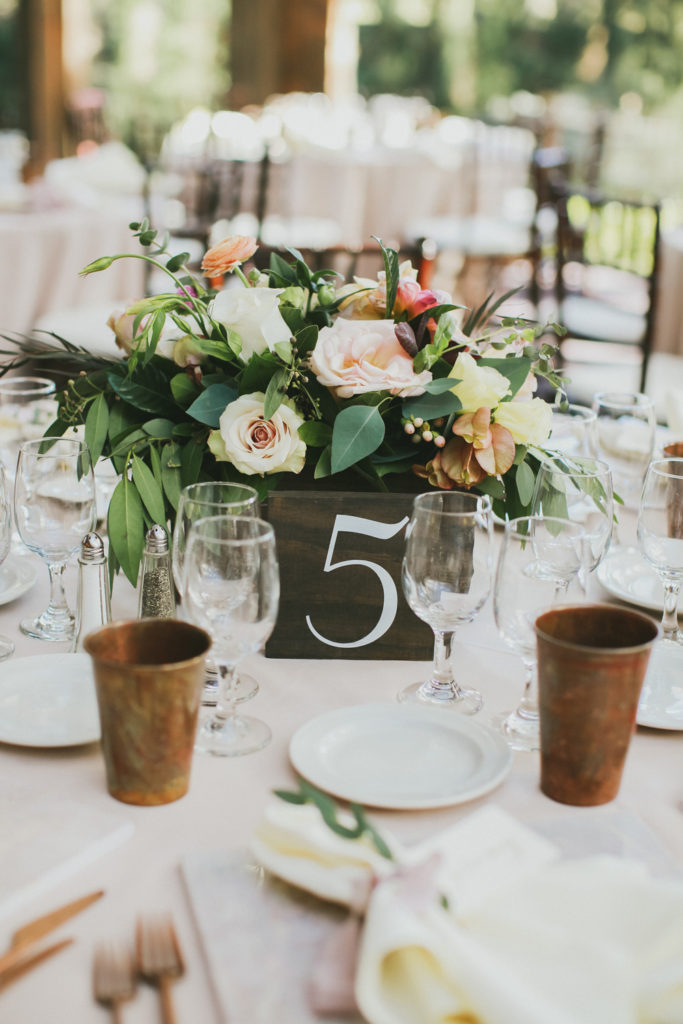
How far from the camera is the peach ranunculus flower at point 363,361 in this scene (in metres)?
1.08

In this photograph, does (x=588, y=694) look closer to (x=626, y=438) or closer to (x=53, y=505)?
(x=53, y=505)

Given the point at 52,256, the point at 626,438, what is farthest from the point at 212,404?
the point at 52,256

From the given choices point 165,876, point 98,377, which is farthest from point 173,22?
point 165,876

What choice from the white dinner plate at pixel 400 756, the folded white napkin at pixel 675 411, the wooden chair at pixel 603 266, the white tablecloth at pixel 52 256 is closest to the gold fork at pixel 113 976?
the white dinner plate at pixel 400 756

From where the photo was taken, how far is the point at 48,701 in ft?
3.16

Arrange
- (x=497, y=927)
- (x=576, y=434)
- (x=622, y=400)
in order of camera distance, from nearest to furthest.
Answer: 1. (x=497, y=927)
2. (x=576, y=434)
3. (x=622, y=400)

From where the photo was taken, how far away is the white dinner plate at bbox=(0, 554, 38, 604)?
48.0 inches

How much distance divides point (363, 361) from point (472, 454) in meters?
0.15

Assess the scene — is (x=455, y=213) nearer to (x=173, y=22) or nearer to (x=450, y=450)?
(x=173, y=22)

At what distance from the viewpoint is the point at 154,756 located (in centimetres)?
81

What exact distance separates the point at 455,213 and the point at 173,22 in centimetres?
460

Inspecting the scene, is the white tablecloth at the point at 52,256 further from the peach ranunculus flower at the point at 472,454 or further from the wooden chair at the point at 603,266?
the peach ranunculus flower at the point at 472,454

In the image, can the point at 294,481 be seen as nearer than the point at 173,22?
Yes

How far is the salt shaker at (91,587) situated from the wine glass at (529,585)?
1.29 ft
